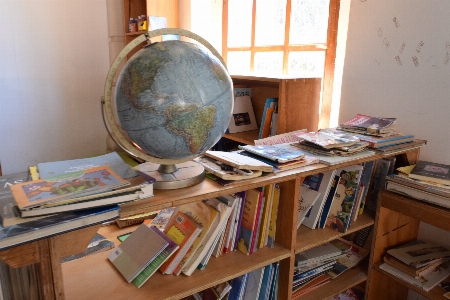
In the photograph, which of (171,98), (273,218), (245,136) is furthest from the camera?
(245,136)

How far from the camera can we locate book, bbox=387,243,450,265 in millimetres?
1559

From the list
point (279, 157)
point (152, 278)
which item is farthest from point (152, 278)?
point (279, 157)

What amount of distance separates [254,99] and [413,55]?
1.08 meters

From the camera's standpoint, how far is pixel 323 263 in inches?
65.0

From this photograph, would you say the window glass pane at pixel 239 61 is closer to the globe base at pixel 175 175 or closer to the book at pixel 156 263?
the globe base at pixel 175 175

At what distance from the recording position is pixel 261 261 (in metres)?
1.25

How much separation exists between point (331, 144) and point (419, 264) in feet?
2.29

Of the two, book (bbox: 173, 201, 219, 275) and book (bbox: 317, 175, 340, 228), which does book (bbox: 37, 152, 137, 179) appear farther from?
book (bbox: 317, 175, 340, 228)

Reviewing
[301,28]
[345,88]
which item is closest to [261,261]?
[345,88]

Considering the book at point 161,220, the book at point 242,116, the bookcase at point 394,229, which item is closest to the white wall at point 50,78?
the book at point 242,116

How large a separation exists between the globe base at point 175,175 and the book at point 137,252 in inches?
8.9

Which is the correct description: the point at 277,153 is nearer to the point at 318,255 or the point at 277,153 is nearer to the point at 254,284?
the point at 254,284

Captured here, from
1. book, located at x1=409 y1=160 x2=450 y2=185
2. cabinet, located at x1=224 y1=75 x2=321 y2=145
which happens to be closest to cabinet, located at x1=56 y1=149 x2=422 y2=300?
book, located at x1=409 y1=160 x2=450 y2=185

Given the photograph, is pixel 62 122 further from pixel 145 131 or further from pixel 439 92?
pixel 439 92
